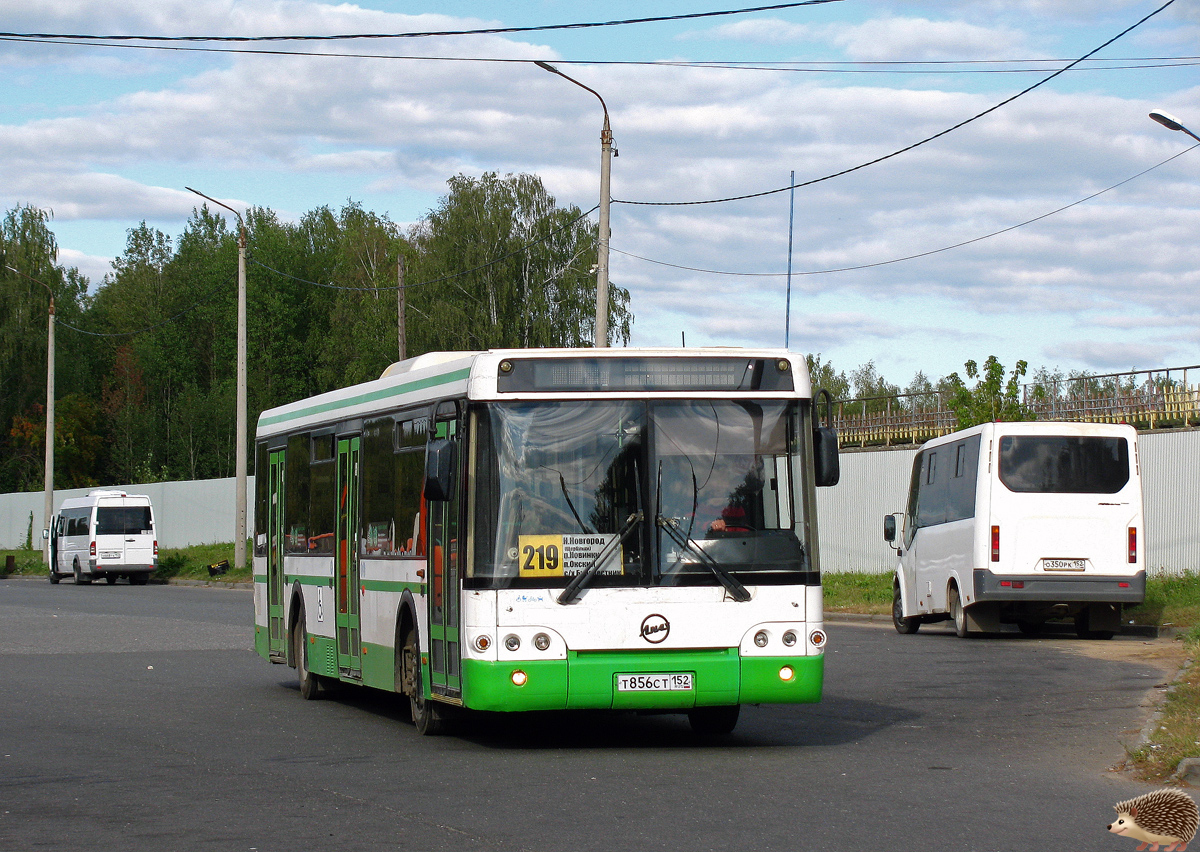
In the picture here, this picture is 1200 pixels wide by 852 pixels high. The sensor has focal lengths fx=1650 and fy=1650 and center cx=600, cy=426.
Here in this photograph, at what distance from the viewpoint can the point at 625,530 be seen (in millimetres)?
10805

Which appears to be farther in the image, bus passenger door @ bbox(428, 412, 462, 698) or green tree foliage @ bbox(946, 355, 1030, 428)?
green tree foliage @ bbox(946, 355, 1030, 428)

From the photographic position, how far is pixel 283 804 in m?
8.81

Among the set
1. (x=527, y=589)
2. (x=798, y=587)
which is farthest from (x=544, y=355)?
(x=798, y=587)

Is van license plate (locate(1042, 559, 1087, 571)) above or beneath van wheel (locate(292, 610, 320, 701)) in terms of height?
above

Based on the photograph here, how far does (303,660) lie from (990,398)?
Result: 21853 mm

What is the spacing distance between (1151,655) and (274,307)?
74984mm

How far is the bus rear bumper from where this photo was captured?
21828 millimetres

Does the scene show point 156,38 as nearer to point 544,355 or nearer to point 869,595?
point 544,355

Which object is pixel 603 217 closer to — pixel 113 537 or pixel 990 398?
pixel 990 398

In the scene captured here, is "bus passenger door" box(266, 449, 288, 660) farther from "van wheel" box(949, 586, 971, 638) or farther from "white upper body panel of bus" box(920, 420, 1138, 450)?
"van wheel" box(949, 586, 971, 638)

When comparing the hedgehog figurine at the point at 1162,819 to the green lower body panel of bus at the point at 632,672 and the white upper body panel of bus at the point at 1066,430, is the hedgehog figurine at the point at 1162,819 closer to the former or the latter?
the green lower body panel of bus at the point at 632,672

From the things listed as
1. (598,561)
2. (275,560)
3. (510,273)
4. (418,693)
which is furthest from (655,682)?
(510,273)

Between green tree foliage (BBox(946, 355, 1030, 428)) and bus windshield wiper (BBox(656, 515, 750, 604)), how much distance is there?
23.9m

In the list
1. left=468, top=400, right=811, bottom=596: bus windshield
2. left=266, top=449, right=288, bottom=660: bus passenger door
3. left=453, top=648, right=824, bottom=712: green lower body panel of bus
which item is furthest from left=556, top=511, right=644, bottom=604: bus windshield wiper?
left=266, top=449, right=288, bottom=660: bus passenger door
